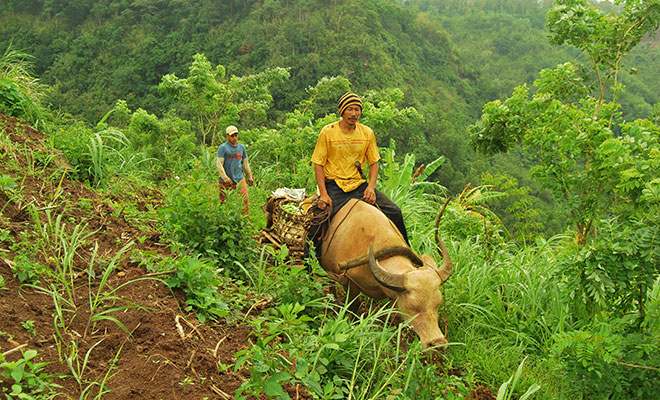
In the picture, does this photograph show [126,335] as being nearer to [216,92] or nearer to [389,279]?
[389,279]

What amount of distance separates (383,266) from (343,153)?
1.35m

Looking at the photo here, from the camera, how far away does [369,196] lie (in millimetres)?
4590

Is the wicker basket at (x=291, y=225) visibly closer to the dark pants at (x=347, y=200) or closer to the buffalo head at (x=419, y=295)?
the dark pants at (x=347, y=200)

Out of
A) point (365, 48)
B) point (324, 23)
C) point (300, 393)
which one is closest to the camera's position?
point (300, 393)

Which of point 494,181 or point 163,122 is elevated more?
point 494,181

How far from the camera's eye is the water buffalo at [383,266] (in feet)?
11.5

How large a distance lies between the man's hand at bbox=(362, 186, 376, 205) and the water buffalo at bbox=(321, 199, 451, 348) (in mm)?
92

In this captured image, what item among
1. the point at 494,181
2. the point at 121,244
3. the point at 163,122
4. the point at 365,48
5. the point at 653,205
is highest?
the point at 653,205

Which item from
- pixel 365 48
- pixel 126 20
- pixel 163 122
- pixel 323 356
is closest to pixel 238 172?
pixel 323 356

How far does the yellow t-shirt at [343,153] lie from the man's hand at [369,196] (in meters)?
0.15

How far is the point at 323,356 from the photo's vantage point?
2898 millimetres

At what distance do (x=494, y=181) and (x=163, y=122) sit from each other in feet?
27.7

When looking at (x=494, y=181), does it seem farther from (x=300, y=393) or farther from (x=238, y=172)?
(x=300, y=393)

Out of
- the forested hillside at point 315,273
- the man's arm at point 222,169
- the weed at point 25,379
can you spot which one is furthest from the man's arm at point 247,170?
the weed at point 25,379
